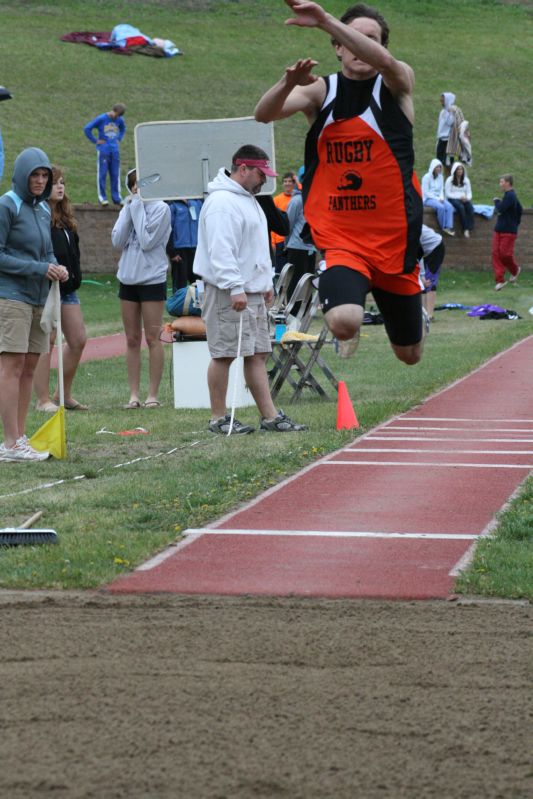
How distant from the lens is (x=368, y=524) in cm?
667

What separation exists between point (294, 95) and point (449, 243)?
24095 millimetres

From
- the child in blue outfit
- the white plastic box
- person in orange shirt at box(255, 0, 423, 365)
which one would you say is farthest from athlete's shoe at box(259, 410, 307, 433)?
the child in blue outfit

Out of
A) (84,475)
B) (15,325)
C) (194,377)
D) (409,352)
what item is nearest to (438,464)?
(409,352)

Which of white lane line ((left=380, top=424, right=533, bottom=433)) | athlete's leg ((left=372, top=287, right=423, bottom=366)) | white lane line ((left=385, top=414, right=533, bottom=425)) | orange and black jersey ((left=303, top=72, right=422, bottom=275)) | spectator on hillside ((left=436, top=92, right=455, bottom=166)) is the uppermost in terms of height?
spectator on hillside ((left=436, top=92, right=455, bottom=166))

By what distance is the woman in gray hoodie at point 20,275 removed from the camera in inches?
338

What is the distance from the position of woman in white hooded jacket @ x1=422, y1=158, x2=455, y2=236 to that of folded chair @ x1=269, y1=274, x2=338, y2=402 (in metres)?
15.7

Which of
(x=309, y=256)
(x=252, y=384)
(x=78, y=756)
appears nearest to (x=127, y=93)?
(x=309, y=256)

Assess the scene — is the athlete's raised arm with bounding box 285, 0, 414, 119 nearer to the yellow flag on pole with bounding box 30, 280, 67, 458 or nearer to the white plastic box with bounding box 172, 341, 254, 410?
the yellow flag on pole with bounding box 30, 280, 67, 458

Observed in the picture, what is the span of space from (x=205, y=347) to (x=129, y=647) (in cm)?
709

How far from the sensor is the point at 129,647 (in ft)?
15.0

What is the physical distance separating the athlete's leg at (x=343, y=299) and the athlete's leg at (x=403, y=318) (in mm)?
381

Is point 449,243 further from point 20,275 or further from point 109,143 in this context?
point 20,275

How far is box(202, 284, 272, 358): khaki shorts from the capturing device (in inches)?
386

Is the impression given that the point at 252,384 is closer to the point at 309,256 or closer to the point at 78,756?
the point at 78,756
